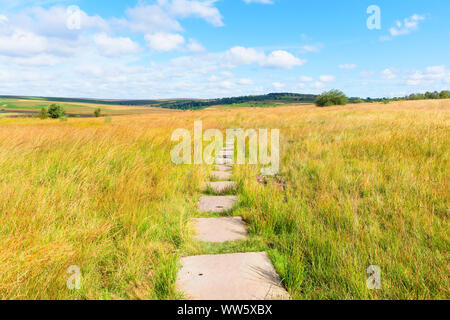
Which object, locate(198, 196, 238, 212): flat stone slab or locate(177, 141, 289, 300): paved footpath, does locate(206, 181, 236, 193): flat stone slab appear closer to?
locate(198, 196, 238, 212): flat stone slab

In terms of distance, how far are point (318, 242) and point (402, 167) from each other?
106 inches

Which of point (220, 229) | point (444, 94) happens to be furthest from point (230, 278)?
point (444, 94)

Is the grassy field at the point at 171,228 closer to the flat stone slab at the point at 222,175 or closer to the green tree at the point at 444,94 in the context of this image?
the flat stone slab at the point at 222,175

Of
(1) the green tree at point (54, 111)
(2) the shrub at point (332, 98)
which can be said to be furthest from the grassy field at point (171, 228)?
(1) the green tree at point (54, 111)

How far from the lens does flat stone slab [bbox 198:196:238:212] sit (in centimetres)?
298

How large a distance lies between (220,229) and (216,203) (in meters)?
0.78

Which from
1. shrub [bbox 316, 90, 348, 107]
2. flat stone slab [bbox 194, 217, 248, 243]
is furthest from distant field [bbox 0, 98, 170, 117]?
flat stone slab [bbox 194, 217, 248, 243]

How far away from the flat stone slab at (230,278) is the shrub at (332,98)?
45.2 metres

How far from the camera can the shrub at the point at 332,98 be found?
42.1 m

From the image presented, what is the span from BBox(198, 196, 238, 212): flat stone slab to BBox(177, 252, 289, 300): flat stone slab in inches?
42.2

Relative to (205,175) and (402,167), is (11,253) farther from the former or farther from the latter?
(402,167)

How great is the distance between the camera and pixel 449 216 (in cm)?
224
